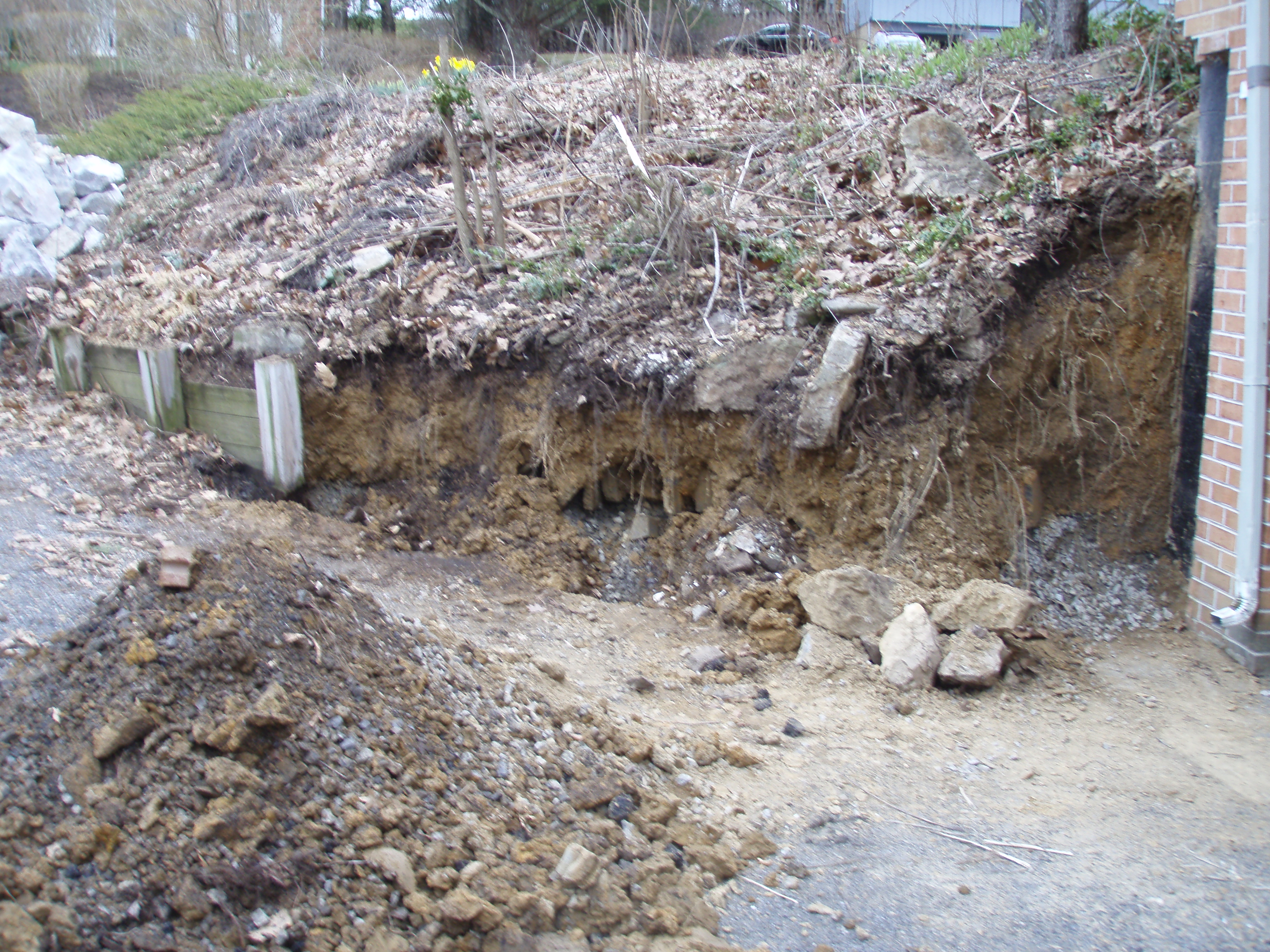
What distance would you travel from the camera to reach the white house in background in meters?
10.2

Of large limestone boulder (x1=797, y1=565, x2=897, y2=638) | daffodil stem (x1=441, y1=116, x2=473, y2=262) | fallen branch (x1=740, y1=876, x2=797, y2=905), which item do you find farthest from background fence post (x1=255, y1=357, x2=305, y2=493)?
fallen branch (x1=740, y1=876, x2=797, y2=905)

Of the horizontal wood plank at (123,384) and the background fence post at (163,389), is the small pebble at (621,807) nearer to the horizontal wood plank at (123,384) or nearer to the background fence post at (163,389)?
the background fence post at (163,389)

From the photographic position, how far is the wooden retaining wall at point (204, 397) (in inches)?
264

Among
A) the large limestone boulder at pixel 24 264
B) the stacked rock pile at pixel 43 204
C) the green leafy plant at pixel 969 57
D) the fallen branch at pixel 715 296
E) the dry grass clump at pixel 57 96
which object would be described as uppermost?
the dry grass clump at pixel 57 96

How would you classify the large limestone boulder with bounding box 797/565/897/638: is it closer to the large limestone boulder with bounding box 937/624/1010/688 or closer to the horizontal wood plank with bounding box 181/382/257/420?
the large limestone boulder with bounding box 937/624/1010/688

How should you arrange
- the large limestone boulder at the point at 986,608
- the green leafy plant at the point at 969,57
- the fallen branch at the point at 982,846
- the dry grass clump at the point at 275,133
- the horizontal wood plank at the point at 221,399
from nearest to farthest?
1. the fallen branch at the point at 982,846
2. the large limestone boulder at the point at 986,608
3. the horizontal wood plank at the point at 221,399
4. the green leafy plant at the point at 969,57
5. the dry grass clump at the point at 275,133

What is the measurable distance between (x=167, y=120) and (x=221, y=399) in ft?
21.8

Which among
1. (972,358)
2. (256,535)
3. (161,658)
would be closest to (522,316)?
(256,535)

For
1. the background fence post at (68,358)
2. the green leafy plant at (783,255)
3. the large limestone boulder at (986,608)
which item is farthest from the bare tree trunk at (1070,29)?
the background fence post at (68,358)

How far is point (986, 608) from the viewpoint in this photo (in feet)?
15.2

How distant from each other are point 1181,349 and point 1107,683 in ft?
6.95

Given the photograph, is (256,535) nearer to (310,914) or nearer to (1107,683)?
(310,914)

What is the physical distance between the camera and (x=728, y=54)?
10195mm

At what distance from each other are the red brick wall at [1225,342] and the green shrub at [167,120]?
1053 centimetres
